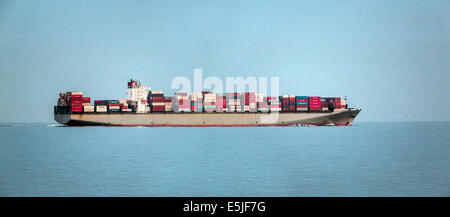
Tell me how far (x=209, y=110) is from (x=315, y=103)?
22.6m

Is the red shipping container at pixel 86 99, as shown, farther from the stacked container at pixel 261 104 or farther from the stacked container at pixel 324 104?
the stacked container at pixel 324 104

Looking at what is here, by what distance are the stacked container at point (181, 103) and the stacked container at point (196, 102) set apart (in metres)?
1.02

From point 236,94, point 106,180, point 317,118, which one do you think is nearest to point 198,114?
point 236,94

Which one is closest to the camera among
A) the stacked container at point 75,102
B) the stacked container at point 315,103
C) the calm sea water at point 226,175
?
the calm sea water at point 226,175

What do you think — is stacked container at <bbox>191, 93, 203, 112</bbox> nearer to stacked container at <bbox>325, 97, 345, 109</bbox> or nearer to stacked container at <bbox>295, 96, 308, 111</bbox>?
stacked container at <bbox>295, 96, 308, 111</bbox>

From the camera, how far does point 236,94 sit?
84375 millimetres

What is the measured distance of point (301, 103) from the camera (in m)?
81.8

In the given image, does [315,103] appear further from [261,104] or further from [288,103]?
[261,104]

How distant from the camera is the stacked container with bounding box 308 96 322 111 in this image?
3216 inches

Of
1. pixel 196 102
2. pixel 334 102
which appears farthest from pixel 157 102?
pixel 334 102

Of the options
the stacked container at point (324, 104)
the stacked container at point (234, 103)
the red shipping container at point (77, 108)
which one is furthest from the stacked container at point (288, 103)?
the red shipping container at point (77, 108)

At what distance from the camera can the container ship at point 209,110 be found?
269ft
